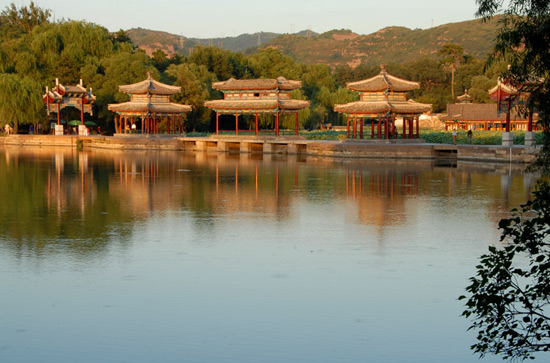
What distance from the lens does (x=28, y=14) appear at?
3656 inches

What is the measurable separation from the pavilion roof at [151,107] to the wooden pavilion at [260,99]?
160 inches

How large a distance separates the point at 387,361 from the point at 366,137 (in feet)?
145

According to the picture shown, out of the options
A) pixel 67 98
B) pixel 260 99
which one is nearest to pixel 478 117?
pixel 260 99

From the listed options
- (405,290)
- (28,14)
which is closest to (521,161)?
(405,290)

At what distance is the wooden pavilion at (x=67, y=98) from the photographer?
2403 inches

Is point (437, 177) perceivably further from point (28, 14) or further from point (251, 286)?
point (28, 14)

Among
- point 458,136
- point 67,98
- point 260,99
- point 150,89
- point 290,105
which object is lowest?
point 458,136

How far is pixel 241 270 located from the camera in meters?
13.9

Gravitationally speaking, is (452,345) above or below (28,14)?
below

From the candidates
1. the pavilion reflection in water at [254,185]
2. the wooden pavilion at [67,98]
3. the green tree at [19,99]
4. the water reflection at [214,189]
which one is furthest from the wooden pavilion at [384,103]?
the green tree at [19,99]

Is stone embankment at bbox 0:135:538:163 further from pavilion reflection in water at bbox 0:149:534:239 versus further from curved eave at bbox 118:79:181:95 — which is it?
curved eave at bbox 118:79:181:95

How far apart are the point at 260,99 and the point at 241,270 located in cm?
4119

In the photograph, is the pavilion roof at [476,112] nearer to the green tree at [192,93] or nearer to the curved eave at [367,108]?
the curved eave at [367,108]

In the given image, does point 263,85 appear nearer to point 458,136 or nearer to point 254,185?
point 458,136
